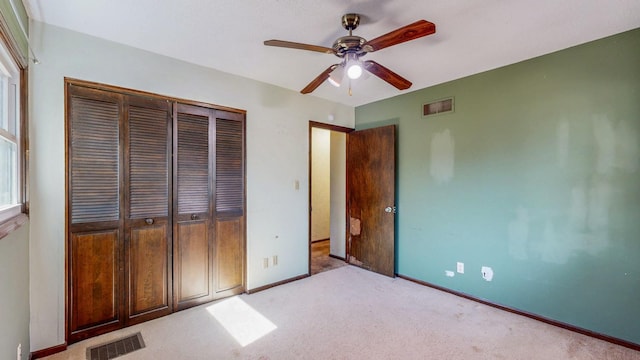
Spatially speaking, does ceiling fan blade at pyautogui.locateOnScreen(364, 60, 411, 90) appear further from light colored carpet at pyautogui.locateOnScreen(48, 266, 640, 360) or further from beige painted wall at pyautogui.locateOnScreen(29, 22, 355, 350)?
light colored carpet at pyautogui.locateOnScreen(48, 266, 640, 360)

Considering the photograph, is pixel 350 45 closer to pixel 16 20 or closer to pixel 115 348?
pixel 16 20

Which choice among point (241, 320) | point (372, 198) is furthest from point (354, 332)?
point (372, 198)

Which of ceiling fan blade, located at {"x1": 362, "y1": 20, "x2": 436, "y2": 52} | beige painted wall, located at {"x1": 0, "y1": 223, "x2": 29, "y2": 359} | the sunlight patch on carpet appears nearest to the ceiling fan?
ceiling fan blade, located at {"x1": 362, "y1": 20, "x2": 436, "y2": 52}

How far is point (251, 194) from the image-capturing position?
3273 mm

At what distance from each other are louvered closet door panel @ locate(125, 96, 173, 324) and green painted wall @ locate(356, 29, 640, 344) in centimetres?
297

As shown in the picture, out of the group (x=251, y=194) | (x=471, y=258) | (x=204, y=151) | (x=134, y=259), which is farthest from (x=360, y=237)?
(x=134, y=259)

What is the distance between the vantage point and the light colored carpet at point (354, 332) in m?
2.12

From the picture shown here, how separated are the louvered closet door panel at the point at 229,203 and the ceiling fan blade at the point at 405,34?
6.01ft

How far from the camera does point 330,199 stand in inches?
193

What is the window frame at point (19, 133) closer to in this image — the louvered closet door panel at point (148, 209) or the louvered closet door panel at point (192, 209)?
the louvered closet door panel at point (148, 209)

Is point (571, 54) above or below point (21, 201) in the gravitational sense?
above

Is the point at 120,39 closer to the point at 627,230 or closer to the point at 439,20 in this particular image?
the point at 439,20

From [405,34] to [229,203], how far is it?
241 centimetres

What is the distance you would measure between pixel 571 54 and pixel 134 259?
4.43 m
